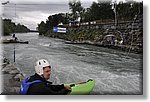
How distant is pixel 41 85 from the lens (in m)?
2.14

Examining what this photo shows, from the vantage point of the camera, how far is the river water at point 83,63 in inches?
87.2

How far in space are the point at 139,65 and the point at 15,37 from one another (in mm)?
1203

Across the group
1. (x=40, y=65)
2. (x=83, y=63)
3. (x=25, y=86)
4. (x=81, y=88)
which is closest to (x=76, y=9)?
(x=83, y=63)

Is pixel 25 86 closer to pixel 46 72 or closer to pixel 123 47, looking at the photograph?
pixel 46 72

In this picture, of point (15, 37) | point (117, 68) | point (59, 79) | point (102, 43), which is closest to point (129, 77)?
point (117, 68)

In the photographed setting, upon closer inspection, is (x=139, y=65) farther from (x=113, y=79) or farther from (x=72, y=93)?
(x=72, y=93)

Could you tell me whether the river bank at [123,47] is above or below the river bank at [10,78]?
above

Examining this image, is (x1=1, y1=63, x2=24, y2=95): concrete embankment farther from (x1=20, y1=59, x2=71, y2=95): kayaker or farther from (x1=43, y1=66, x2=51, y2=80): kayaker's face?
(x1=43, y1=66, x2=51, y2=80): kayaker's face

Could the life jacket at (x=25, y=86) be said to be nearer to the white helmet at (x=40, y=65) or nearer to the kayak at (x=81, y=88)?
the white helmet at (x=40, y=65)

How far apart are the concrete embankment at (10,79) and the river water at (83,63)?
0.17 ft

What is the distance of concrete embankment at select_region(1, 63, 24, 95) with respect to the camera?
2.20 meters

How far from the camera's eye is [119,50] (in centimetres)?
229

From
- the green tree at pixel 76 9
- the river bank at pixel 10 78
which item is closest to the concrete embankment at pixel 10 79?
the river bank at pixel 10 78

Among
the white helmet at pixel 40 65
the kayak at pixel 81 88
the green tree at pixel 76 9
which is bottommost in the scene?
the kayak at pixel 81 88
